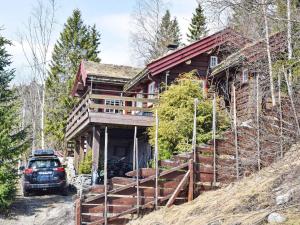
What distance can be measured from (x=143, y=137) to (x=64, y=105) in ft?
55.8

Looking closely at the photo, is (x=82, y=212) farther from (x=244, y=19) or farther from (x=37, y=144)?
(x=37, y=144)

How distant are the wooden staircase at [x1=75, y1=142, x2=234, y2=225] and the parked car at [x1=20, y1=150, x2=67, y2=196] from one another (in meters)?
6.75

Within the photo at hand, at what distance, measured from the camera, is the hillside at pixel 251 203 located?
8.36m

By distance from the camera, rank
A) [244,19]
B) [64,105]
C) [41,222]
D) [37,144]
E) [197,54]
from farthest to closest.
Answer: [37,144] < [64,105] < [197,54] < [244,19] < [41,222]

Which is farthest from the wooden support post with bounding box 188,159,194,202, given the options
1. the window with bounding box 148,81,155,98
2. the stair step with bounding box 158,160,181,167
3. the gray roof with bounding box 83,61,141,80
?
the gray roof with bounding box 83,61,141,80

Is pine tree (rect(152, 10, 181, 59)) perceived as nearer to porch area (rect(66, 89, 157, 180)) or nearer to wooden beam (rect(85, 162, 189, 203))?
porch area (rect(66, 89, 157, 180))

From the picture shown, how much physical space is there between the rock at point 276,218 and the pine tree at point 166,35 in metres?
36.7

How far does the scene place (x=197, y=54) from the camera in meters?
24.1

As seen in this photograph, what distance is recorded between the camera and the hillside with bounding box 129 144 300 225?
8.36 meters

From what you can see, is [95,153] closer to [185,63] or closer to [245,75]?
[185,63]

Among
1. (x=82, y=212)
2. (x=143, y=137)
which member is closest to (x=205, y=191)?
(x=82, y=212)

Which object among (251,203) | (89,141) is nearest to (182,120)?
(251,203)

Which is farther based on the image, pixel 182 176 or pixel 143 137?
pixel 143 137

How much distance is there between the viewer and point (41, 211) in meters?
17.1
